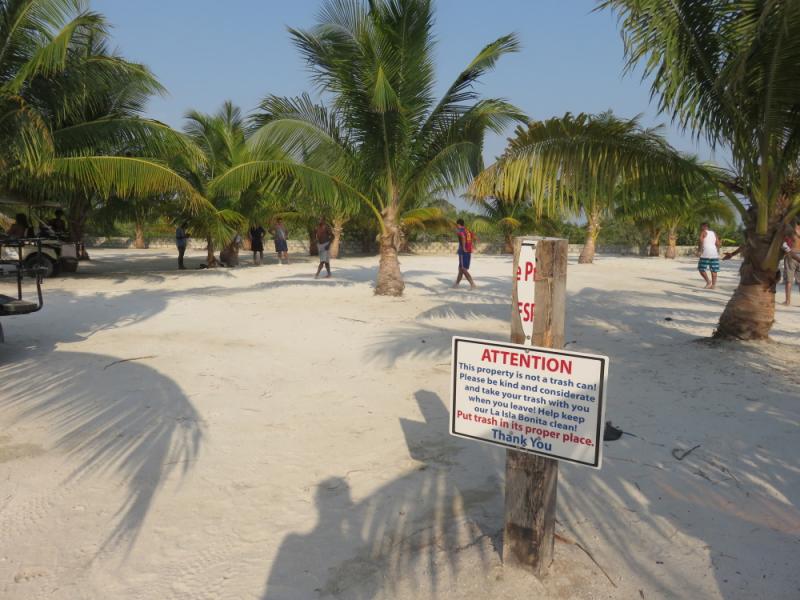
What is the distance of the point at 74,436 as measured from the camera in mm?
4109

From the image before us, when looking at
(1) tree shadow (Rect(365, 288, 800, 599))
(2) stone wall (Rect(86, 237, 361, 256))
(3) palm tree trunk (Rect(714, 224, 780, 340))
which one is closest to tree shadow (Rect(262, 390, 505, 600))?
(1) tree shadow (Rect(365, 288, 800, 599))

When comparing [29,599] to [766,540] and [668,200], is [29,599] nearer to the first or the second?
[766,540]

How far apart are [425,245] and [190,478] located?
3822cm

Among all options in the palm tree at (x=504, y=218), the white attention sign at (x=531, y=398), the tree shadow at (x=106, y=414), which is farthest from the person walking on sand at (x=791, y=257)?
the palm tree at (x=504, y=218)

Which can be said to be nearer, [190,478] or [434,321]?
[190,478]

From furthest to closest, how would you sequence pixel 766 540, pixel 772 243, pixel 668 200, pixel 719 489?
pixel 668 200 → pixel 772 243 → pixel 719 489 → pixel 766 540

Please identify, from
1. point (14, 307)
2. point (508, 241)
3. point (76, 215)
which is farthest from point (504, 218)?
point (14, 307)

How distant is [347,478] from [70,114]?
1309 centimetres

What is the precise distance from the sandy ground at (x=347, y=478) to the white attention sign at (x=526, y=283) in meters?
1.15

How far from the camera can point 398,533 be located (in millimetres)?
2904

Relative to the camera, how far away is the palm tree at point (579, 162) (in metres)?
6.35

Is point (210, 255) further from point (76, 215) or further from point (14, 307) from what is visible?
point (14, 307)

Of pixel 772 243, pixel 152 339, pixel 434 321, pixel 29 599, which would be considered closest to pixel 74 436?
pixel 29 599

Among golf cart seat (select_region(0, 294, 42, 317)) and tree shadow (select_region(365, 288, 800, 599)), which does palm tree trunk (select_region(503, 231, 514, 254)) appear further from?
golf cart seat (select_region(0, 294, 42, 317))
